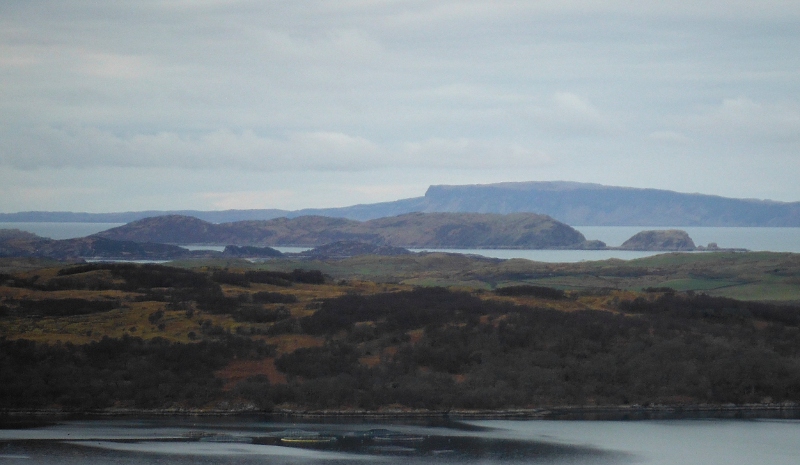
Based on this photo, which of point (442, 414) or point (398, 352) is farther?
point (398, 352)

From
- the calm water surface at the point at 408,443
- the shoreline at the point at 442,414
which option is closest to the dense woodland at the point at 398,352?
the shoreline at the point at 442,414

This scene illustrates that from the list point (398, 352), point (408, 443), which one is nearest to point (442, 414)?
point (398, 352)

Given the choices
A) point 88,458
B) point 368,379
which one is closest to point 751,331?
point 368,379

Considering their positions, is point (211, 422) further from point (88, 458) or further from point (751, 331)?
point (751, 331)

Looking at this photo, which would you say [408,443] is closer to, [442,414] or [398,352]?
[442,414]

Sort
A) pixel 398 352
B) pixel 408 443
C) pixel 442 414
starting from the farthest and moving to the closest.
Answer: pixel 398 352 → pixel 442 414 → pixel 408 443

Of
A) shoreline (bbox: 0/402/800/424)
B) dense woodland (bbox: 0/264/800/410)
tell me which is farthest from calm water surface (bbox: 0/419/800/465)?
dense woodland (bbox: 0/264/800/410)

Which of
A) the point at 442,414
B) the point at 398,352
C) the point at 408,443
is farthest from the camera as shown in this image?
the point at 398,352

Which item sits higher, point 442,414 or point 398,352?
point 398,352
